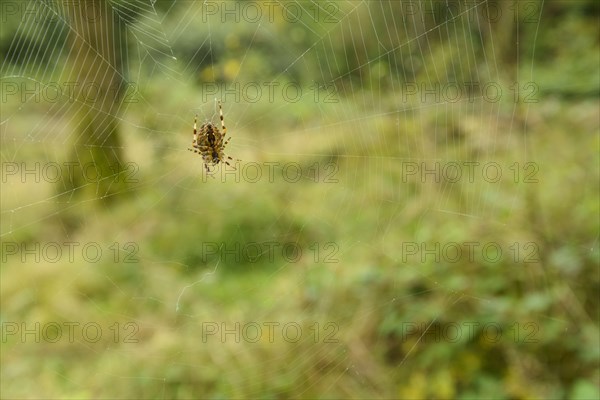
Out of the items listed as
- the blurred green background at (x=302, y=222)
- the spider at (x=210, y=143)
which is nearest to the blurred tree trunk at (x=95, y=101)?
the blurred green background at (x=302, y=222)

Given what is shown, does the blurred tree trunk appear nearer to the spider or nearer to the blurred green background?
the blurred green background

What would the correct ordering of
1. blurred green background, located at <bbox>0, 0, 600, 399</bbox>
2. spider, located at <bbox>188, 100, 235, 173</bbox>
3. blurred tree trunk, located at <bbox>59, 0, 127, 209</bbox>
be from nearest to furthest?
1. blurred green background, located at <bbox>0, 0, 600, 399</bbox>
2. spider, located at <bbox>188, 100, 235, 173</bbox>
3. blurred tree trunk, located at <bbox>59, 0, 127, 209</bbox>

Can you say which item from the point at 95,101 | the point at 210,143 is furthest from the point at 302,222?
the point at 95,101

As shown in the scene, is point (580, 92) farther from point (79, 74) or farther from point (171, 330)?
point (79, 74)

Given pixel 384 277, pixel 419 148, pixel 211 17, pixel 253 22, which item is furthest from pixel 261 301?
pixel 211 17

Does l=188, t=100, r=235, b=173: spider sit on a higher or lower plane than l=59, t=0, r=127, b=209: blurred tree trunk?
lower

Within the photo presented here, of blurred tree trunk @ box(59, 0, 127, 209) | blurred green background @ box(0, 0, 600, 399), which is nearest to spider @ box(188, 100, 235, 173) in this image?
blurred green background @ box(0, 0, 600, 399)

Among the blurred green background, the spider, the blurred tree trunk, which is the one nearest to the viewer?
the blurred green background

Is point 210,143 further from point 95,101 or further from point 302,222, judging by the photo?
point 95,101
